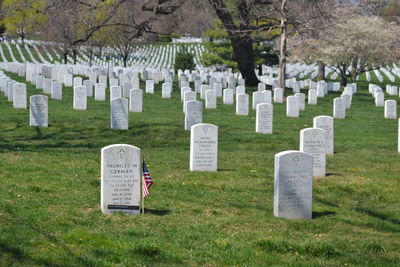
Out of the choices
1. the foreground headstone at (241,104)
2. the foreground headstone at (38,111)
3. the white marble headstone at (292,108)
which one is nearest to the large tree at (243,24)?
the white marble headstone at (292,108)

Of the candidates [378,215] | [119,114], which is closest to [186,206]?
[378,215]

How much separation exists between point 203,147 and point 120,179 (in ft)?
12.8

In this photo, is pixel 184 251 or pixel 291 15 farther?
pixel 291 15

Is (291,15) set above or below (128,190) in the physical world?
above

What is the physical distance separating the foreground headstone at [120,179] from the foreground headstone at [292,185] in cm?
192

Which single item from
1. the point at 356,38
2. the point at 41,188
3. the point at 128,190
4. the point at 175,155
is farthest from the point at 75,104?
the point at 356,38

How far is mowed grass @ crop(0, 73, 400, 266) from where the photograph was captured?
8.15 metres

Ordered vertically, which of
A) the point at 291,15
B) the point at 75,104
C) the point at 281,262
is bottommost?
the point at 281,262

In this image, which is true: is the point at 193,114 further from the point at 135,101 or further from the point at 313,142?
the point at 313,142

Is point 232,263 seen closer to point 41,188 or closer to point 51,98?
point 41,188

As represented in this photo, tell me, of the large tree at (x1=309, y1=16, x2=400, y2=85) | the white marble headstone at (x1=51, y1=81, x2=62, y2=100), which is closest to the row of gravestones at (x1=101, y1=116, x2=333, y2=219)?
the white marble headstone at (x1=51, y1=81, x2=62, y2=100)

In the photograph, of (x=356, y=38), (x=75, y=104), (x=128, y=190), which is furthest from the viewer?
(x=356, y=38)

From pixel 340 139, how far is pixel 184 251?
41.2ft

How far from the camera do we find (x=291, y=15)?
33406mm
